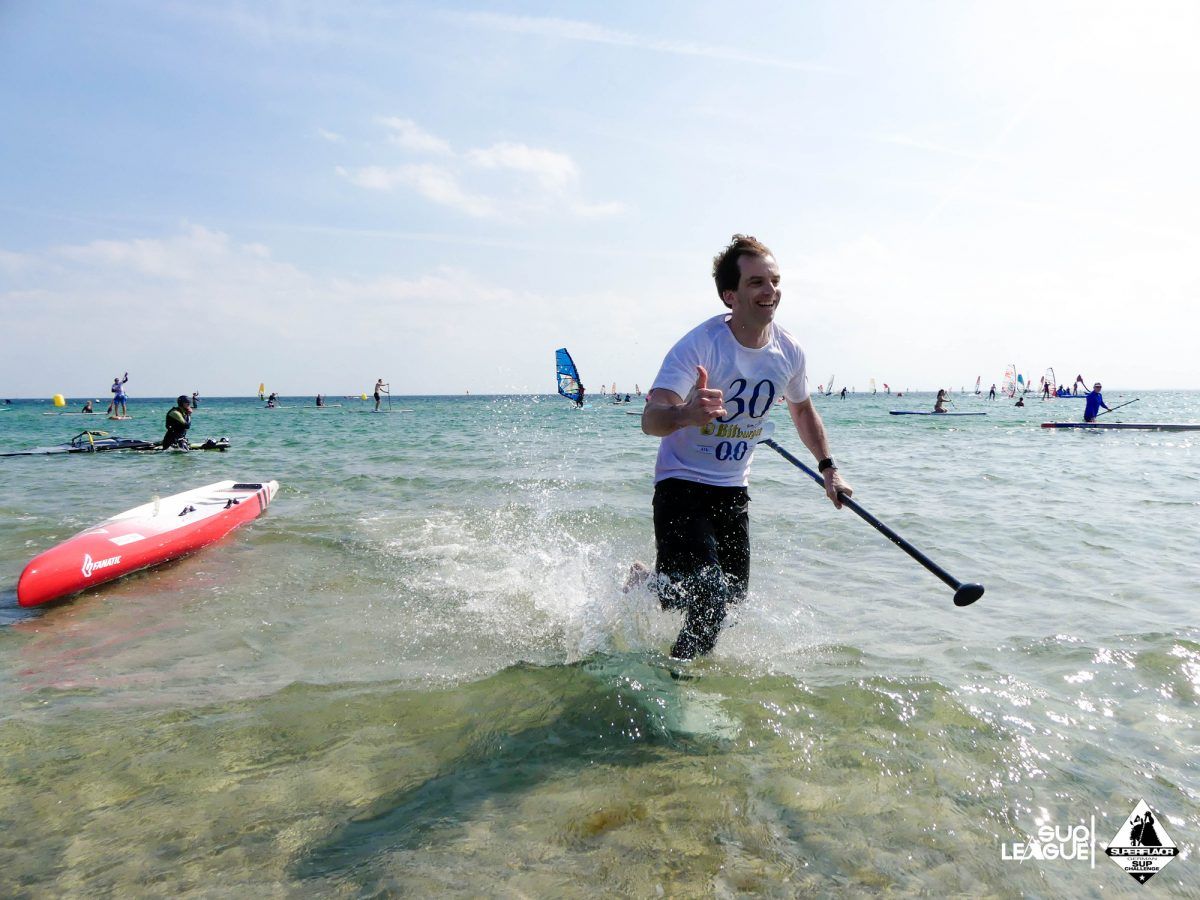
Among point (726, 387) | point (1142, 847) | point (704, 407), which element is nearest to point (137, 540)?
point (726, 387)

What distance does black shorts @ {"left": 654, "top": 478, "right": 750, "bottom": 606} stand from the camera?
12.4ft

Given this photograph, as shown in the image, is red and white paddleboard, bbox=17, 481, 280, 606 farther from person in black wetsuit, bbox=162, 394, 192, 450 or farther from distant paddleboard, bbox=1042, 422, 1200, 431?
distant paddleboard, bbox=1042, 422, 1200, 431

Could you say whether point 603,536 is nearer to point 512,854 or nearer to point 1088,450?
point 512,854

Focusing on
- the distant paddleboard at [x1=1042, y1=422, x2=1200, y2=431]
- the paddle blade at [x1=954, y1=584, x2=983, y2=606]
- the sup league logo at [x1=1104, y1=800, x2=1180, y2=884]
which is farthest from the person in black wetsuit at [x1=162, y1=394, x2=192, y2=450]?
the distant paddleboard at [x1=1042, y1=422, x2=1200, y2=431]

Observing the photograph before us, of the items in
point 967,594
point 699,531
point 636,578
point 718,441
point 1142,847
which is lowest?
point 1142,847

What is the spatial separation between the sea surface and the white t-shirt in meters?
0.97

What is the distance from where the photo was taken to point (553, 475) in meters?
14.3

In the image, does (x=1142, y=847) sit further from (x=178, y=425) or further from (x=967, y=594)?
(x=178, y=425)

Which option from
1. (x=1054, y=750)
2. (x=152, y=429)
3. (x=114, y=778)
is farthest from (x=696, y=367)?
(x=152, y=429)

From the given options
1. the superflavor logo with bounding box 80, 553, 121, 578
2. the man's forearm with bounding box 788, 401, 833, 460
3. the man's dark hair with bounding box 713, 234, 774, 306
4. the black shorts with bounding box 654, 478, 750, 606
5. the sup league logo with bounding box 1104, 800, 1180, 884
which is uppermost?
the man's dark hair with bounding box 713, 234, 774, 306

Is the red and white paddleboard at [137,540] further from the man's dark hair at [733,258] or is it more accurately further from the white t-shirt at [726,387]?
the man's dark hair at [733,258]

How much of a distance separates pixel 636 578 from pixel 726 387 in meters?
1.39

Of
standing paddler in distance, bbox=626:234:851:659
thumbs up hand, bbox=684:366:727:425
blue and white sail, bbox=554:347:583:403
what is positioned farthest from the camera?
blue and white sail, bbox=554:347:583:403

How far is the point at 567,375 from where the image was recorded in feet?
162
